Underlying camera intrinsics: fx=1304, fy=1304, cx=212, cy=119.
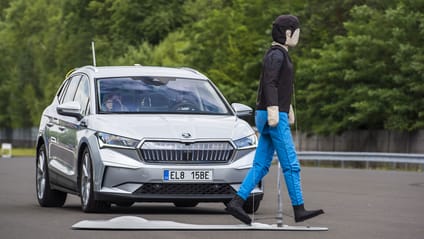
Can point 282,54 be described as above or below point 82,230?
above

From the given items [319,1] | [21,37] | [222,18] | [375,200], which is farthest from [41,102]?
[375,200]

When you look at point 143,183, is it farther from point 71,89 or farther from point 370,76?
point 370,76

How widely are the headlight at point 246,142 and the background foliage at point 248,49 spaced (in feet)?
104

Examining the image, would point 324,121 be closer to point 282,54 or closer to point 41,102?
point 282,54

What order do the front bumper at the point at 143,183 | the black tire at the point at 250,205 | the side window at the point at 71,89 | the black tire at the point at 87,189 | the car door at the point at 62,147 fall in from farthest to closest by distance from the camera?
the side window at the point at 71,89, the car door at the point at 62,147, the black tire at the point at 250,205, the black tire at the point at 87,189, the front bumper at the point at 143,183

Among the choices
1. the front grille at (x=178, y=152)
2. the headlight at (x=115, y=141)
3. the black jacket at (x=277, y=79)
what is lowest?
the front grille at (x=178, y=152)

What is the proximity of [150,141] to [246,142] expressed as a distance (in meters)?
1.08

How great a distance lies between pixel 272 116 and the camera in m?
11.4

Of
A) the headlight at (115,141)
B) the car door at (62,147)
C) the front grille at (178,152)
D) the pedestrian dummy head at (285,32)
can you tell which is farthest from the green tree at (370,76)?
the pedestrian dummy head at (285,32)

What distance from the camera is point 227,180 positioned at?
13.6m

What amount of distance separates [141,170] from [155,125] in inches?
22.4

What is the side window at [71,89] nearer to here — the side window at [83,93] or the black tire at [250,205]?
the side window at [83,93]

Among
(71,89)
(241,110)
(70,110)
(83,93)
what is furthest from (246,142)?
(71,89)

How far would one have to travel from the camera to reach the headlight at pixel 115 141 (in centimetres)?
1348
